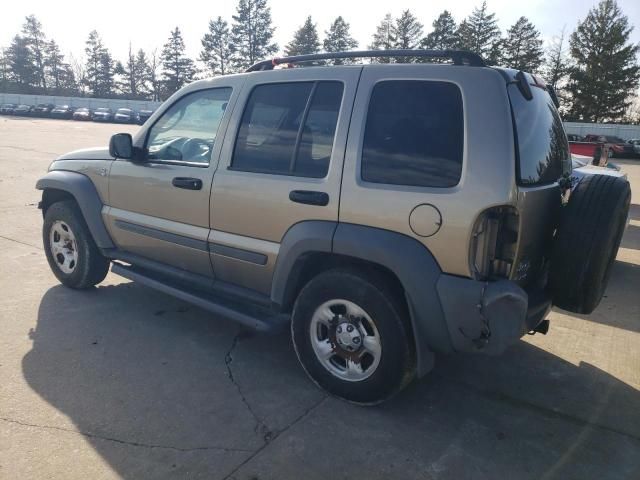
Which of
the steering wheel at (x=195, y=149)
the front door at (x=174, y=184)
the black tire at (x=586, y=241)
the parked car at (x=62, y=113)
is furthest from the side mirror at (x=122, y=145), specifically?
the parked car at (x=62, y=113)

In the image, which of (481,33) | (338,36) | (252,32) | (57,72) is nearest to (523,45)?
(481,33)

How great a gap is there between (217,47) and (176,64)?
27.7 ft

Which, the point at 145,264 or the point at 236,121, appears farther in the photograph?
the point at 145,264

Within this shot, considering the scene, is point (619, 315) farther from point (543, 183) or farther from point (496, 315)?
point (496, 315)

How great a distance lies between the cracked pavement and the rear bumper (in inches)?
24.1

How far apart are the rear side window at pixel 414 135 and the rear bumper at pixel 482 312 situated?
55cm

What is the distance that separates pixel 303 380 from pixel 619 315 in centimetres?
324

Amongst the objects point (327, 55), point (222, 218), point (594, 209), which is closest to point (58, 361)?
point (222, 218)

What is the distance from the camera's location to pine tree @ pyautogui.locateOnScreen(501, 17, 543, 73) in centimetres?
5378

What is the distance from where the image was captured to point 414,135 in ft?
9.16

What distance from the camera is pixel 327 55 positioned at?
10.9ft

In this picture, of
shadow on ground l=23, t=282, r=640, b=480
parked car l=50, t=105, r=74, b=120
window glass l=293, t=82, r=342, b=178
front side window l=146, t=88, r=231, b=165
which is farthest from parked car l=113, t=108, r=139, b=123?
window glass l=293, t=82, r=342, b=178

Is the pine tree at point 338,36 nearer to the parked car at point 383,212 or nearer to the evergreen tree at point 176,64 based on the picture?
the evergreen tree at point 176,64

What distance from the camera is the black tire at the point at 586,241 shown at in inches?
110
